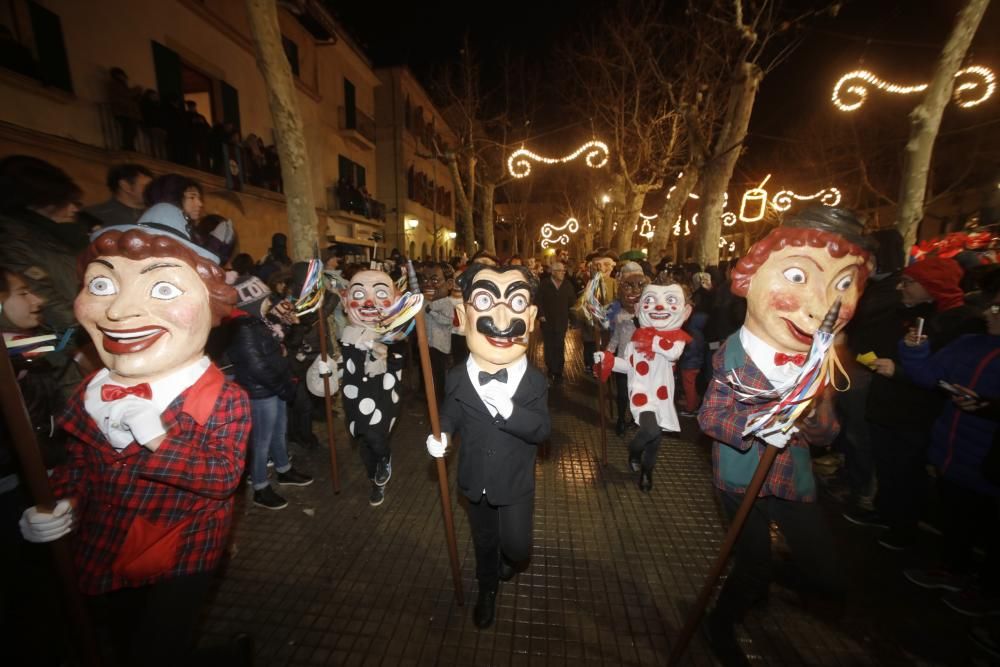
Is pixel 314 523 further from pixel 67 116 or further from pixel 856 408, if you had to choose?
pixel 67 116

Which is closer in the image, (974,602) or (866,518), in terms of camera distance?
(974,602)

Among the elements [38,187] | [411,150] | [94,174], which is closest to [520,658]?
[38,187]

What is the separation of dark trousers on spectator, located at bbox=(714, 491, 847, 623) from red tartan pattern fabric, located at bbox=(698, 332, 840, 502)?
84mm

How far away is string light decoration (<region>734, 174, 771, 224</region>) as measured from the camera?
12.1 m

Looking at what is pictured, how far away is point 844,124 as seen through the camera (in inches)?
734

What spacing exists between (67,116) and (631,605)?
1087 cm

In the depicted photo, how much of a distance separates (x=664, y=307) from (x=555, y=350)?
3384 millimetres

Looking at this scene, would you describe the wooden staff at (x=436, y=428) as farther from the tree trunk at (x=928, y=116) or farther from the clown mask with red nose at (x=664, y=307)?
the tree trunk at (x=928, y=116)

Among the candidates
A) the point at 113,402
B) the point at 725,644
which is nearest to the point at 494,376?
the point at 113,402

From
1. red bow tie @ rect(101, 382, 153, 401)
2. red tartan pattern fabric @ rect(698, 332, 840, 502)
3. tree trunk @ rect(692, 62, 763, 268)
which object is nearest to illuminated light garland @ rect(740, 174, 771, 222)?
tree trunk @ rect(692, 62, 763, 268)

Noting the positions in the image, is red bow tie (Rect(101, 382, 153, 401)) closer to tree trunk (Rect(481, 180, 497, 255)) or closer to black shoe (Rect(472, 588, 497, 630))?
black shoe (Rect(472, 588, 497, 630))

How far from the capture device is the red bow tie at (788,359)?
2.24 meters

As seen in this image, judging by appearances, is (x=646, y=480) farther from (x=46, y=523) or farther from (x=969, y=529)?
(x=46, y=523)

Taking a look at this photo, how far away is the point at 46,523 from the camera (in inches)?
60.2
